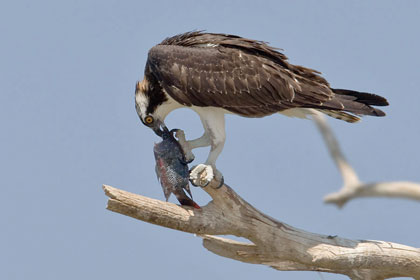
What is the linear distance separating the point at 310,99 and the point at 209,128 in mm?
1241

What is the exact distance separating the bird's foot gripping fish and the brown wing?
0.57 m

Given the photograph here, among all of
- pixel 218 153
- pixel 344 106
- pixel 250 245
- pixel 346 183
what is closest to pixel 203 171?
pixel 218 153

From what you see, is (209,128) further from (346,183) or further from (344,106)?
(346,183)

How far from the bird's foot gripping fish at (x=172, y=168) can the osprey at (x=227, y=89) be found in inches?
9.4

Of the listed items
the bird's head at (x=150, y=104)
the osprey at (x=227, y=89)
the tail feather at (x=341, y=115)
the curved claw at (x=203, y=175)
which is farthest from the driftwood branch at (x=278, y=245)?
the tail feather at (x=341, y=115)

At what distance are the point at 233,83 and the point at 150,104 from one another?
3.49ft

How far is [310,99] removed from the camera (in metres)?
9.65

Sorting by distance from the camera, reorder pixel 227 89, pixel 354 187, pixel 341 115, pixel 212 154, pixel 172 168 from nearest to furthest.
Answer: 1. pixel 354 187
2. pixel 172 168
3. pixel 212 154
4. pixel 227 89
5. pixel 341 115

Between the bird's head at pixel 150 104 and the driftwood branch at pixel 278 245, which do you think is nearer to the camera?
the driftwood branch at pixel 278 245

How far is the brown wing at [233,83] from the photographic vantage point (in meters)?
9.67

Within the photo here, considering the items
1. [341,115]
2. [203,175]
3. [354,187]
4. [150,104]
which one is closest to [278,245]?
[203,175]

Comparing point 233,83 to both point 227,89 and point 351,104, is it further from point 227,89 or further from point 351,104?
point 351,104

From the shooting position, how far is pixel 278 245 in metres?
9.27

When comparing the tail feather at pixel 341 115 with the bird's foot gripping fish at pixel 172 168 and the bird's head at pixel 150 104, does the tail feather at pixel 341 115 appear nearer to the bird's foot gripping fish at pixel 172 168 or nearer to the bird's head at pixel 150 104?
the bird's foot gripping fish at pixel 172 168
